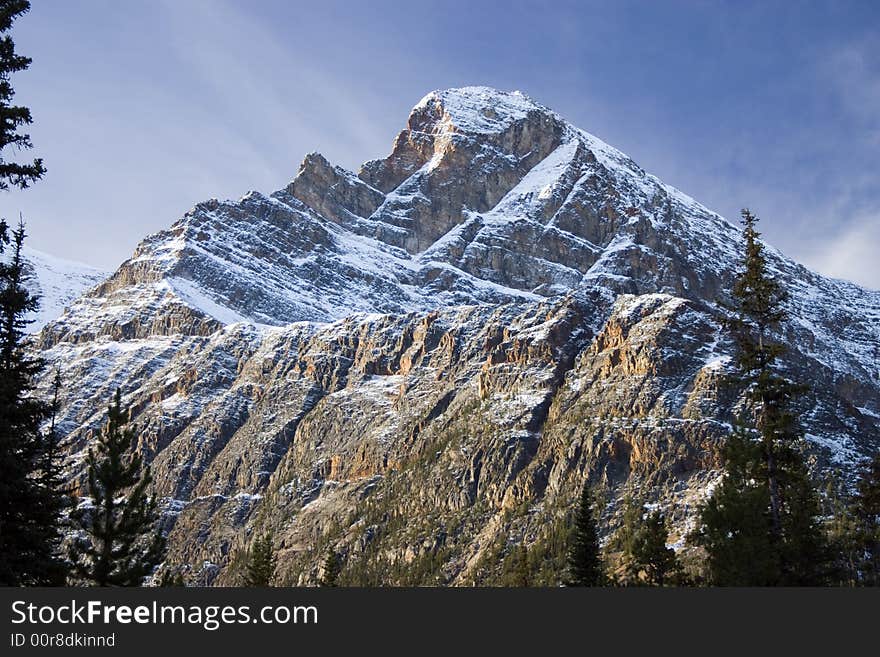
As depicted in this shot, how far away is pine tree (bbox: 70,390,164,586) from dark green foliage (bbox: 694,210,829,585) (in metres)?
25.4

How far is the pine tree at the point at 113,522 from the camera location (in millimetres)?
39375

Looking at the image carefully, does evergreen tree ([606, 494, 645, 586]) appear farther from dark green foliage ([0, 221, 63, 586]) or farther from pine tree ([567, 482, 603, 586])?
dark green foliage ([0, 221, 63, 586])

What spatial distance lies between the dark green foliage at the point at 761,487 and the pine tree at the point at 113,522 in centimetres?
2536

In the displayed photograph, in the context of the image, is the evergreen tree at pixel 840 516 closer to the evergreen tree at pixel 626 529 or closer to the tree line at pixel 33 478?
the evergreen tree at pixel 626 529

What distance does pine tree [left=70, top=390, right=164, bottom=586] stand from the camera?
39375 millimetres

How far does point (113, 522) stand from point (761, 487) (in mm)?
29359

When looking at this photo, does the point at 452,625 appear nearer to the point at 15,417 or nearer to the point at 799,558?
the point at 15,417

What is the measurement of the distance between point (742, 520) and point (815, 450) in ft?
542

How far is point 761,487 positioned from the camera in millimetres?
35219

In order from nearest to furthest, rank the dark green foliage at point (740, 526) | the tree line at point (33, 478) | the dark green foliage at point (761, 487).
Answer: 1. the tree line at point (33, 478)
2. the dark green foliage at point (740, 526)
3. the dark green foliage at point (761, 487)

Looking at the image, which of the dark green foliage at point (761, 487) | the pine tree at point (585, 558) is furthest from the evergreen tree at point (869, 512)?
the dark green foliage at point (761, 487)

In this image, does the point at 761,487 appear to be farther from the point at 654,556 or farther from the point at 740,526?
the point at 654,556

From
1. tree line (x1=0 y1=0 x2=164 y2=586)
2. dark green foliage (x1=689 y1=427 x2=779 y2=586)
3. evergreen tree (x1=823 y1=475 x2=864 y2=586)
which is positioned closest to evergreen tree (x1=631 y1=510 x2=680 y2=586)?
evergreen tree (x1=823 y1=475 x2=864 y2=586)

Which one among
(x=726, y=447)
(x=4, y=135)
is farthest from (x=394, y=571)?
(x=4, y=135)
